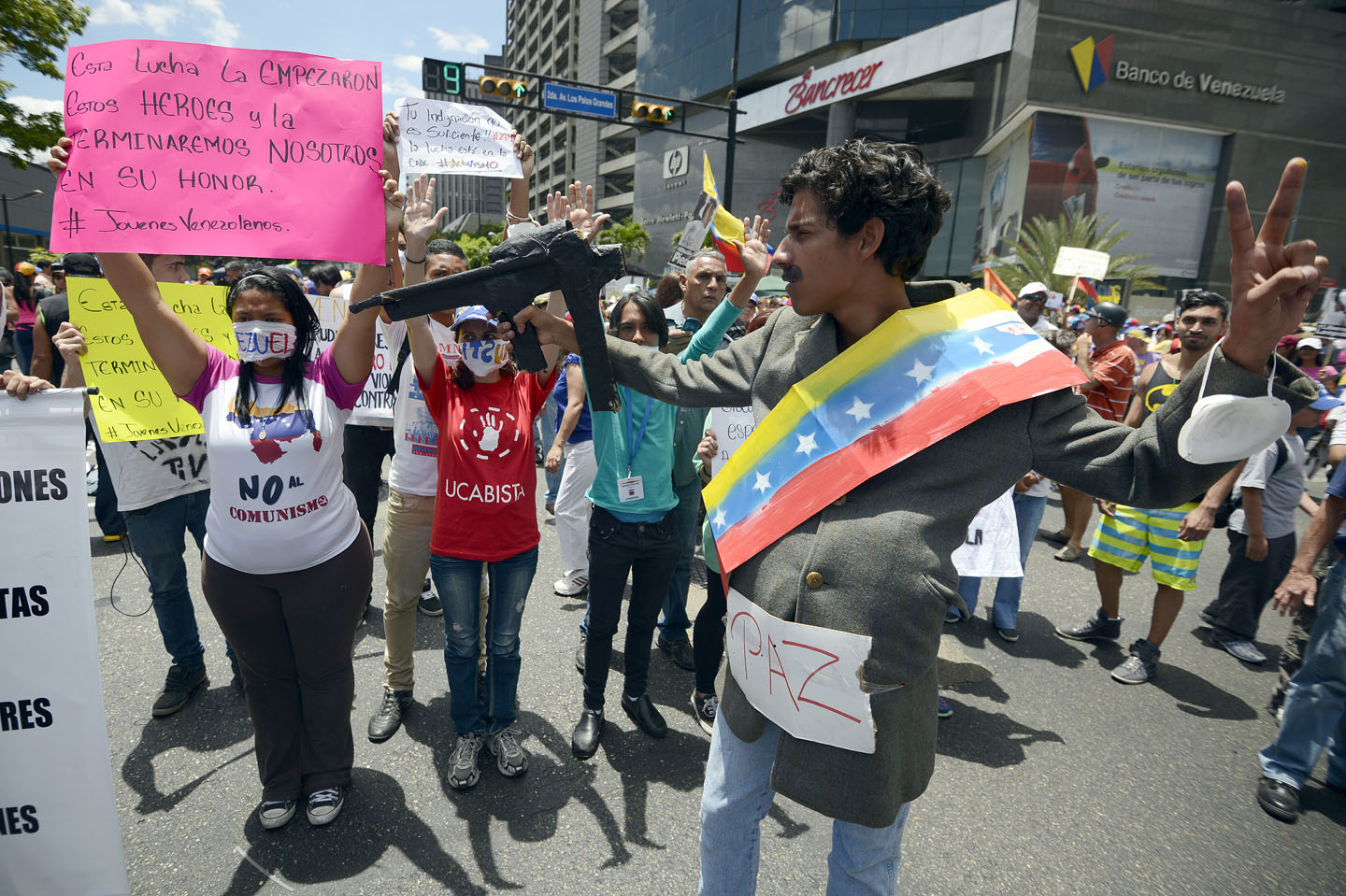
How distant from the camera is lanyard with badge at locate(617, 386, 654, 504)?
9.74 ft

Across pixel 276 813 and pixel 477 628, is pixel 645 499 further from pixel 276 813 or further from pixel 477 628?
pixel 276 813

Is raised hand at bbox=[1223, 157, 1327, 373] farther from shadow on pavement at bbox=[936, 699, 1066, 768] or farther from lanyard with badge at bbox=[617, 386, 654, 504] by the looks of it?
shadow on pavement at bbox=[936, 699, 1066, 768]

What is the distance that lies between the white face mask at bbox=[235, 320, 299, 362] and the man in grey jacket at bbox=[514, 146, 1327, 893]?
178cm

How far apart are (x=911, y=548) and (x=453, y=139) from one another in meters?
3.68

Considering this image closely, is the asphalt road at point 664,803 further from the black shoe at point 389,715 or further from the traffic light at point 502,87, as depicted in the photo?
the traffic light at point 502,87

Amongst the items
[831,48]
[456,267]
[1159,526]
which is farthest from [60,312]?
[831,48]

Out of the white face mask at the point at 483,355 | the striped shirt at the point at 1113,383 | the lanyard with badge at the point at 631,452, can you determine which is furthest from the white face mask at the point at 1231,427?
the striped shirt at the point at 1113,383

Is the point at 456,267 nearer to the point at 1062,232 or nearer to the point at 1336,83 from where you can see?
the point at 1062,232

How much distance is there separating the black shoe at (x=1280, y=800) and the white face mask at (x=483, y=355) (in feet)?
12.2

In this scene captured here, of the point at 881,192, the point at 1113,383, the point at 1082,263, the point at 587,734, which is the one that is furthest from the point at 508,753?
the point at 1082,263

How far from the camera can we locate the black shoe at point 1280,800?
2.81 metres

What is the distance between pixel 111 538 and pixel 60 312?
1720 mm

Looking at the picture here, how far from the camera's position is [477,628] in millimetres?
2846

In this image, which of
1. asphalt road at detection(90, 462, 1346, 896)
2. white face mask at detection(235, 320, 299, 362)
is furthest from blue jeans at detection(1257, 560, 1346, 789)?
white face mask at detection(235, 320, 299, 362)
